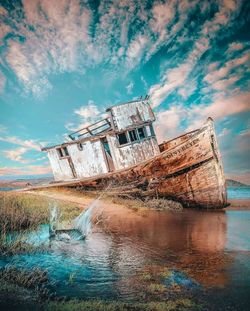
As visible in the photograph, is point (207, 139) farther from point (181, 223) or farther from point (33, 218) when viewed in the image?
point (33, 218)

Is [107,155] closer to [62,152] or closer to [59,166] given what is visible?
[62,152]

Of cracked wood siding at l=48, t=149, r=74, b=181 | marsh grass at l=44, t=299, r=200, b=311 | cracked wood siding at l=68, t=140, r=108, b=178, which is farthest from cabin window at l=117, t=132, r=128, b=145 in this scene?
marsh grass at l=44, t=299, r=200, b=311

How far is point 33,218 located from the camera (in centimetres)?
687

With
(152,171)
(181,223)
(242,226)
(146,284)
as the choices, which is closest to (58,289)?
(146,284)

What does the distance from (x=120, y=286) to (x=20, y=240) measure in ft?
8.07

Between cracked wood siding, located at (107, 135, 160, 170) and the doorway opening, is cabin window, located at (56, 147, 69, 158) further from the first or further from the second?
Answer: cracked wood siding, located at (107, 135, 160, 170)

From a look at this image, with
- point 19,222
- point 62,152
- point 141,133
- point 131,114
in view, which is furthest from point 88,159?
point 19,222

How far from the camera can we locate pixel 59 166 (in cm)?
1886

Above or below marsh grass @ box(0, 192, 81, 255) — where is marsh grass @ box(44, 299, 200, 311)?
below

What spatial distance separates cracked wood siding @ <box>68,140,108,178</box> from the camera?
1587cm

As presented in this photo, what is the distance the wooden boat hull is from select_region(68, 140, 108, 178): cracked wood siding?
2.32 m

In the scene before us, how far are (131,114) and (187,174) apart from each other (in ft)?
18.0

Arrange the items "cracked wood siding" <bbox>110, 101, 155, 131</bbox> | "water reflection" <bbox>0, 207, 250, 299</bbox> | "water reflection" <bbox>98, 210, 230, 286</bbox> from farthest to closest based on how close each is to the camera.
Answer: "cracked wood siding" <bbox>110, 101, 155, 131</bbox>
"water reflection" <bbox>98, 210, 230, 286</bbox>
"water reflection" <bbox>0, 207, 250, 299</bbox>

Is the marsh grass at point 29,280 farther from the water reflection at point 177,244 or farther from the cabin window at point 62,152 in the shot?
the cabin window at point 62,152
